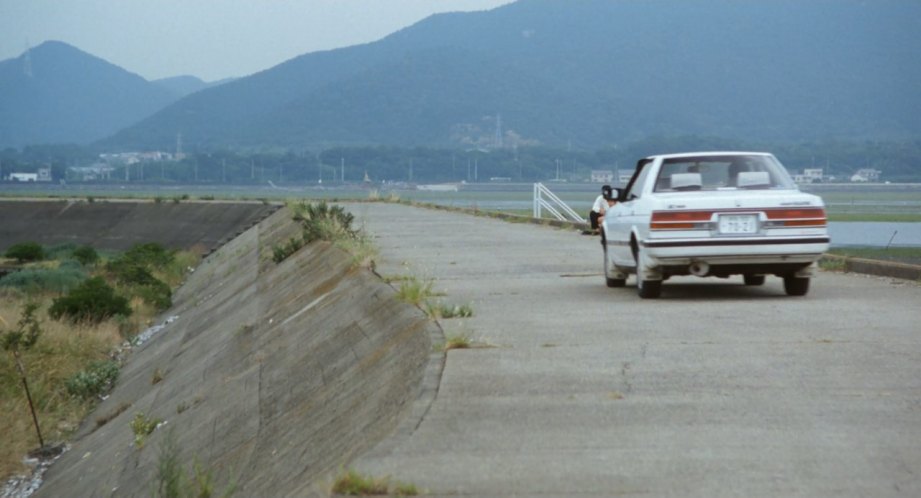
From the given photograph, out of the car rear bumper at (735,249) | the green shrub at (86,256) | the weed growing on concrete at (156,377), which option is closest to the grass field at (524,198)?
the green shrub at (86,256)

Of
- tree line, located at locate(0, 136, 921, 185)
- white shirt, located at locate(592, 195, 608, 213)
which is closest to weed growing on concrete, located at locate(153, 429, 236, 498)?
white shirt, located at locate(592, 195, 608, 213)

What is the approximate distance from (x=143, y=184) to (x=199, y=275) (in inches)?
5183

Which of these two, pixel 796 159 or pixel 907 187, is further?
pixel 796 159

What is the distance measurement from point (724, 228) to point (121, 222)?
58439mm

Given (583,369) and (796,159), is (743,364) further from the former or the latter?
(796,159)

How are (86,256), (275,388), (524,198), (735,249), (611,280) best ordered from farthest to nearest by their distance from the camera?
(524,198), (86,256), (611,280), (735,249), (275,388)

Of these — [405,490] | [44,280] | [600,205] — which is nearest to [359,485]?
[405,490]

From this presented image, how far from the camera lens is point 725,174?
15516 millimetres

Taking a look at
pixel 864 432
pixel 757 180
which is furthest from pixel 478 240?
pixel 864 432

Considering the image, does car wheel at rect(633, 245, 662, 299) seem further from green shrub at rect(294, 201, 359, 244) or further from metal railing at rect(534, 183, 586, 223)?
metal railing at rect(534, 183, 586, 223)

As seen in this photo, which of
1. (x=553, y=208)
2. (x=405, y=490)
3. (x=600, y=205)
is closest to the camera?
(x=405, y=490)

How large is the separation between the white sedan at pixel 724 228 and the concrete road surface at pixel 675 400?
385 millimetres

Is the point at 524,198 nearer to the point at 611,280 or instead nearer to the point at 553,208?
the point at 553,208

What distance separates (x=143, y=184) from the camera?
169875mm
